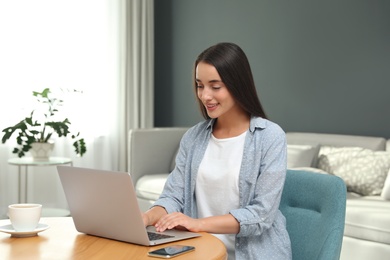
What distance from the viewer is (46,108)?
18.3 feet

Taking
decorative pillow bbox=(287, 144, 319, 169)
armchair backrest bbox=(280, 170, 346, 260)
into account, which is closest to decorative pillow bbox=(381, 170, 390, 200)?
decorative pillow bbox=(287, 144, 319, 169)

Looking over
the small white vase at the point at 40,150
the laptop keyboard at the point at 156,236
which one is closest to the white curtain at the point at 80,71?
the small white vase at the point at 40,150

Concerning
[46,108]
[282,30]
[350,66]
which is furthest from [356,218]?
[46,108]

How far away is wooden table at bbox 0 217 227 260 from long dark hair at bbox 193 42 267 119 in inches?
18.0

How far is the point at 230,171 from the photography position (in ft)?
6.82

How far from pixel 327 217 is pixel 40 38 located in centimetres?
411

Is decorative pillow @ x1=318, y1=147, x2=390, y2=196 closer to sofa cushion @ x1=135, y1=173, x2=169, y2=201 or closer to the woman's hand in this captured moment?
sofa cushion @ x1=135, y1=173, x2=169, y2=201

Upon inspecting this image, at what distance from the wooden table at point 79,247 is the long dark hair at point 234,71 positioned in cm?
46

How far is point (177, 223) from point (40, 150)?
323 centimetres

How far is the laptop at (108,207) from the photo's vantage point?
168cm

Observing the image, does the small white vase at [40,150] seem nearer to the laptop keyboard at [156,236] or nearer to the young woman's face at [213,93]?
the young woman's face at [213,93]

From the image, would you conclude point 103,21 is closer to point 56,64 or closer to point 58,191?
point 56,64

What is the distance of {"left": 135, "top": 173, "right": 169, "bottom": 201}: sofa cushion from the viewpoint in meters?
4.68

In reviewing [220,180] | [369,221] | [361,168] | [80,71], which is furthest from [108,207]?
[80,71]
